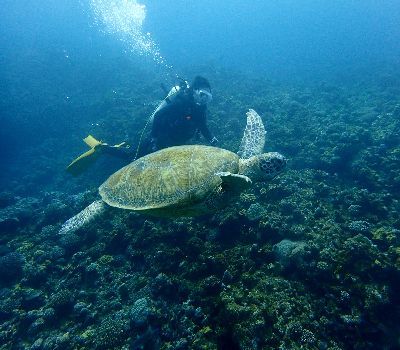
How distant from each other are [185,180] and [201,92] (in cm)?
418

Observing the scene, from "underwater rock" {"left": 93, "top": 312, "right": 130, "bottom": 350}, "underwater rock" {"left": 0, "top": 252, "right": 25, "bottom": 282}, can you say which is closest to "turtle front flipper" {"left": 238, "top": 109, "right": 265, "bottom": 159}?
"underwater rock" {"left": 93, "top": 312, "right": 130, "bottom": 350}

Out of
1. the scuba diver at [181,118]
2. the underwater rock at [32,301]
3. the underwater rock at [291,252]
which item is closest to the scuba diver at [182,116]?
the scuba diver at [181,118]

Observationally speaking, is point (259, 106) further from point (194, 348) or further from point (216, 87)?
point (194, 348)

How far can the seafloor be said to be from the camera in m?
3.59

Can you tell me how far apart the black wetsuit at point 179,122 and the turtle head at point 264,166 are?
3304mm

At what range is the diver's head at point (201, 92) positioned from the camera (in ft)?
24.5

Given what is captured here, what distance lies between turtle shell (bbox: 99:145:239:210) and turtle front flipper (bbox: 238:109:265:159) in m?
0.95

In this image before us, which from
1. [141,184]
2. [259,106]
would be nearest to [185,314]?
[141,184]

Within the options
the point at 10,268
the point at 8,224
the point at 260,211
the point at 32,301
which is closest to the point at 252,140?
the point at 260,211

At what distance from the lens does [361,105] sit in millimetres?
14172

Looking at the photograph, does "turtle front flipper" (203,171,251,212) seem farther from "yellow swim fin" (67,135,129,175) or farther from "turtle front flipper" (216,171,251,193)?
"yellow swim fin" (67,135,129,175)

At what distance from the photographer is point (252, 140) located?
5855 millimetres

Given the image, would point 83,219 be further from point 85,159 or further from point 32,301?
point 85,159

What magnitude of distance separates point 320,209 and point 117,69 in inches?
990
